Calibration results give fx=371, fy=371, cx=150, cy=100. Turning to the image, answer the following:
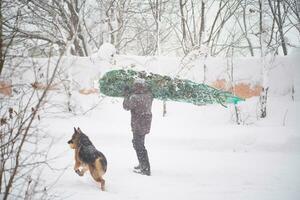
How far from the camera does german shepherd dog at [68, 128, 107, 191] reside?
19.3 ft

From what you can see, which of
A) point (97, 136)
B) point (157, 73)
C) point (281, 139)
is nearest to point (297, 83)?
point (281, 139)

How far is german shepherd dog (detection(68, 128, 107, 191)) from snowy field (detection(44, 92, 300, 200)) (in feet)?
0.89

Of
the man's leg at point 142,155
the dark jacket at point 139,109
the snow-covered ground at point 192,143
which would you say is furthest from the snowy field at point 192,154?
the dark jacket at point 139,109

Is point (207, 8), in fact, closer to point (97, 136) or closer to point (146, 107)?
point (97, 136)

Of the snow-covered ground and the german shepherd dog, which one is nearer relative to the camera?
the german shepherd dog

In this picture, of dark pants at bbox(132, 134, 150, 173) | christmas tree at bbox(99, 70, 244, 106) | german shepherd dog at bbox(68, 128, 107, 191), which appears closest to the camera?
german shepherd dog at bbox(68, 128, 107, 191)

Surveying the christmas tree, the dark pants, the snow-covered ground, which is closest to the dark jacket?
the dark pants

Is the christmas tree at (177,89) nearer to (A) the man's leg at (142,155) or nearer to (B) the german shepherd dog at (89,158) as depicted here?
(A) the man's leg at (142,155)

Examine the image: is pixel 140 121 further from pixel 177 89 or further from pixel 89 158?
pixel 177 89

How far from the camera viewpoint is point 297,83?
1274 centimetres

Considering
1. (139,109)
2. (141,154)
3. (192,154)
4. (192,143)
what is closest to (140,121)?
(139,109)

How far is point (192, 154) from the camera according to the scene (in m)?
9.27

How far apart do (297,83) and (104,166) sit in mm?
9090

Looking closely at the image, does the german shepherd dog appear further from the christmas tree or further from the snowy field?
the christmas tree
